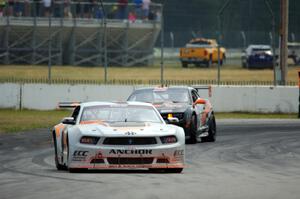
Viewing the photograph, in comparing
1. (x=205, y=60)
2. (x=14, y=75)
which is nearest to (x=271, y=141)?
(x=14, y=75)

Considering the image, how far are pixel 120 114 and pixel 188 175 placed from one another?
70.8 inches

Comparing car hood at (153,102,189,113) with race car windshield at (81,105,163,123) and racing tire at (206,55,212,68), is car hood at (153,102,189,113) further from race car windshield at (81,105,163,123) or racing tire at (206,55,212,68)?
→ racing tire at (206,55,212,68)

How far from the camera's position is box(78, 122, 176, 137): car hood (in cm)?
1452

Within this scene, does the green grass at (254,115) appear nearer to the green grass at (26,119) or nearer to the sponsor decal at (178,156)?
the green grass at (26,119)

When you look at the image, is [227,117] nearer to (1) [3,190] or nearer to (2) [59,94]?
(2) [59,94]

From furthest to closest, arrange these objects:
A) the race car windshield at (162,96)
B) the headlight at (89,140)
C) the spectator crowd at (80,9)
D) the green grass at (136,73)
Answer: the spectator crowd at (80,9), the green grass at (136,73), the race car windshield at (162,96), the headlight at (89,140)

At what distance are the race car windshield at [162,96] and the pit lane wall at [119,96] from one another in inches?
387

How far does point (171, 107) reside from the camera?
21891 millimetres

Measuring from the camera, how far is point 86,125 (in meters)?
15.0

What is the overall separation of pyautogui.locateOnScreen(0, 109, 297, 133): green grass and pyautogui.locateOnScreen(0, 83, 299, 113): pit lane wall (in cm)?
25

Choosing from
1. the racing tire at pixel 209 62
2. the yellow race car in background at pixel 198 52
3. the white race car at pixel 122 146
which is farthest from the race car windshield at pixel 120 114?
the yellow race car in background at pixel 198 52

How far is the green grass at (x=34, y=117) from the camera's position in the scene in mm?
27422

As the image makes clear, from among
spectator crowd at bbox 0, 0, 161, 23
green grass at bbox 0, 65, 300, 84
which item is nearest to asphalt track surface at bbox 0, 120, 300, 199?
green grass at bbox 0, 65, 300, 84

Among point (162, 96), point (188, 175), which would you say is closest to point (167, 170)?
point (188, 175)
